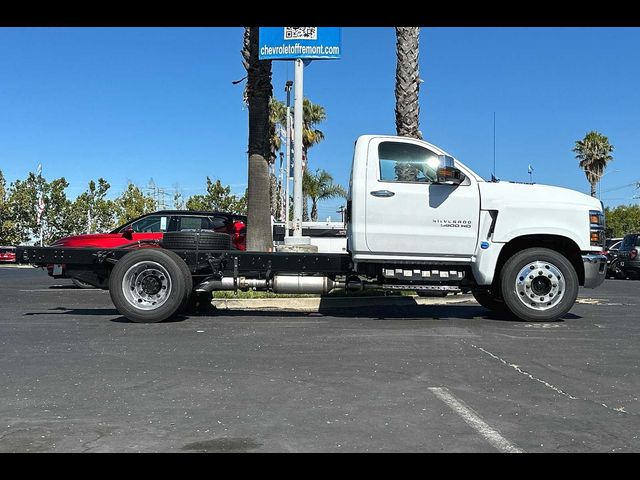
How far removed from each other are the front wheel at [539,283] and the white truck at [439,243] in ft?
0.05

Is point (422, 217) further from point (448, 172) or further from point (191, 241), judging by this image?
point (191, 241)

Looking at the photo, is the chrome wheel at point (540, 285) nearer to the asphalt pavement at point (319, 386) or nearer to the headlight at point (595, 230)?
the asphalt pavement at point (319, 386)

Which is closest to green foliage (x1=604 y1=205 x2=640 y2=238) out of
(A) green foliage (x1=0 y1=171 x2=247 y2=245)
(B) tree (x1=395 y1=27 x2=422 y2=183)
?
(A) green foliage (x1=0 y1=171 x2=247 y2=245)

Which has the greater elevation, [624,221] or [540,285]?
[624,221]

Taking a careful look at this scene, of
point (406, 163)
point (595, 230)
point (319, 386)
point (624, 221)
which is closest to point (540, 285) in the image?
point (595, 230)

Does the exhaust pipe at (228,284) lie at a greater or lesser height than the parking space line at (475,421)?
greater

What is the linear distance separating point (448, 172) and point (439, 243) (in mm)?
1021

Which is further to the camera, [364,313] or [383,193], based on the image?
[364,313]

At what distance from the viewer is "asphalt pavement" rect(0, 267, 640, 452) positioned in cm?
407

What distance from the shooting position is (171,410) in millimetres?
4703

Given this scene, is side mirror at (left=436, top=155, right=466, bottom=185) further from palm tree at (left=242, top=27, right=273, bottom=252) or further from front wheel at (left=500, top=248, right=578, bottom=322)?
palm tree at (left=242, top=27, right=273, bottom=252)

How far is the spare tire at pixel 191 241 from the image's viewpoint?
376 inches

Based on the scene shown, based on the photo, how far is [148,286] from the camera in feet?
30.1

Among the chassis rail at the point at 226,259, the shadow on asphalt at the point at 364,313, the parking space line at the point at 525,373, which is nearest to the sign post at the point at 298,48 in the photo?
the shadow on asphalt at the point at 364,313
